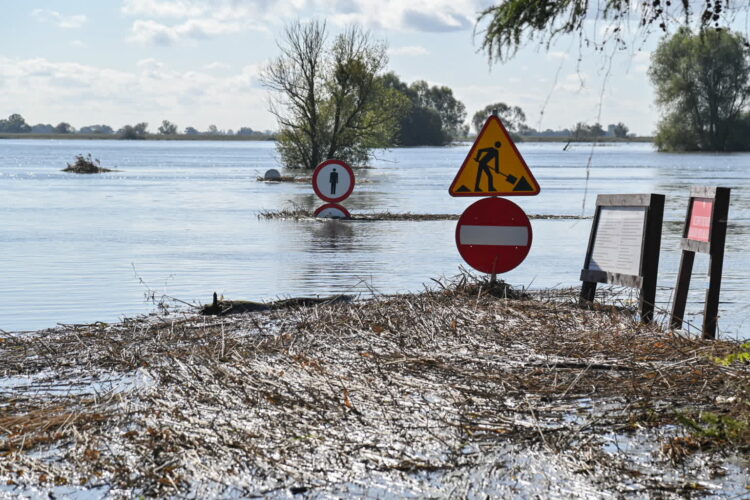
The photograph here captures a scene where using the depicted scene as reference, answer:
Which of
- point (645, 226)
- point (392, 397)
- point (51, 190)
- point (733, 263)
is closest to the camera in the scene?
point (392, 397)

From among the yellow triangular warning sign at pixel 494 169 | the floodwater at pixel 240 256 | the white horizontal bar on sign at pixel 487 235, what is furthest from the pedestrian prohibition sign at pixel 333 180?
the yellow triangular warning sign at pixel 494 169

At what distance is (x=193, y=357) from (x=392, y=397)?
160 centimetres

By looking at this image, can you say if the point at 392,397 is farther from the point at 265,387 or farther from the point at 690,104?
the point at 690,104

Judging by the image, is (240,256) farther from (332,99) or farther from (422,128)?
(422,128)

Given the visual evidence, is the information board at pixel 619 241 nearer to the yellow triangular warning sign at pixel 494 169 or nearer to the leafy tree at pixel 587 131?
the yellow triangular warning sign at pixel 494 169

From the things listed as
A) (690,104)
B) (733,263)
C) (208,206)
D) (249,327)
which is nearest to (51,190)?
(208,206)

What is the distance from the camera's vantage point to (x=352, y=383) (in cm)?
574

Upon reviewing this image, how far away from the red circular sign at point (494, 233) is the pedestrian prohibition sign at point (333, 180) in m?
10.5

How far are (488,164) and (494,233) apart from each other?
661 millimetres

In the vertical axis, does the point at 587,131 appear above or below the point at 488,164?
above

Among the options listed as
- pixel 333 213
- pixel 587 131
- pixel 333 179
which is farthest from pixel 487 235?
pixel 333 213

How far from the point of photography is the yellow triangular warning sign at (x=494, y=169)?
9430 millimetres

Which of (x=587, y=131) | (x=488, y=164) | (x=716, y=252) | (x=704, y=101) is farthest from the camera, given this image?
(x=704, y=101)

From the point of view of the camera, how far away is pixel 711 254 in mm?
8242
